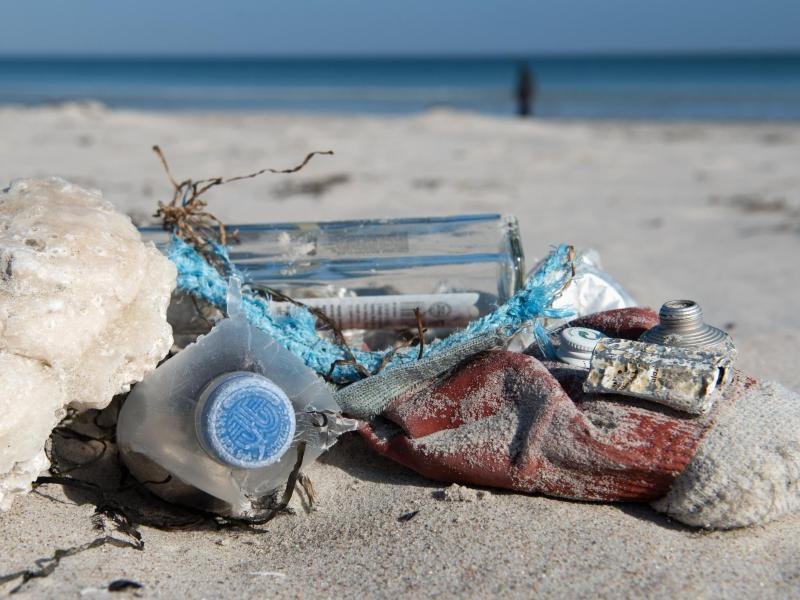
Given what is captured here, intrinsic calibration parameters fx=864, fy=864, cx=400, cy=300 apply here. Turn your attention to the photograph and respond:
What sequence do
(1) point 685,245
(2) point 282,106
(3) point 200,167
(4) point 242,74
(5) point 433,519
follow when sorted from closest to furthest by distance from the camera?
(5) point 433,519 → (1) point 685,245 → (3) point 200,167 → (2) point 282,106 → (4) point 242,74

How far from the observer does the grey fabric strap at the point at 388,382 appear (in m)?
2.17

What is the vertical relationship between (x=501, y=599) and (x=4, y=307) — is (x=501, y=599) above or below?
below

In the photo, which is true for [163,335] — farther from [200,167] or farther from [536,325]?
[200,167]

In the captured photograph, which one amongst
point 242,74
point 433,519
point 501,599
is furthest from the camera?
point 242,74

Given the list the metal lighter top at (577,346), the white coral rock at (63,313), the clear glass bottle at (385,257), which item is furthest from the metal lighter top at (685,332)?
the white coral rock at (63,313)

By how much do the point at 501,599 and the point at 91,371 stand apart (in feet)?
3.13

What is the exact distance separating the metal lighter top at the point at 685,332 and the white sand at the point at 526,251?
1.33ft

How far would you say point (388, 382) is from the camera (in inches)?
85.5

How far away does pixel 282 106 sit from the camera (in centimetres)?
2138

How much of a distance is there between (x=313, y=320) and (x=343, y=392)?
297mm

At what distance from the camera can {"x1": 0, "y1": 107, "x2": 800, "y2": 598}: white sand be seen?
68.4 inches

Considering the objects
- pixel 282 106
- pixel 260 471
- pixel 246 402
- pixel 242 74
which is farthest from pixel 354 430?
pixel 242 74

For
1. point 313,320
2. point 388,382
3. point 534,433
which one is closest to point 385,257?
point 313,320

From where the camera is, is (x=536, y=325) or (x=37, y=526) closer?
(x=37, y=526)
